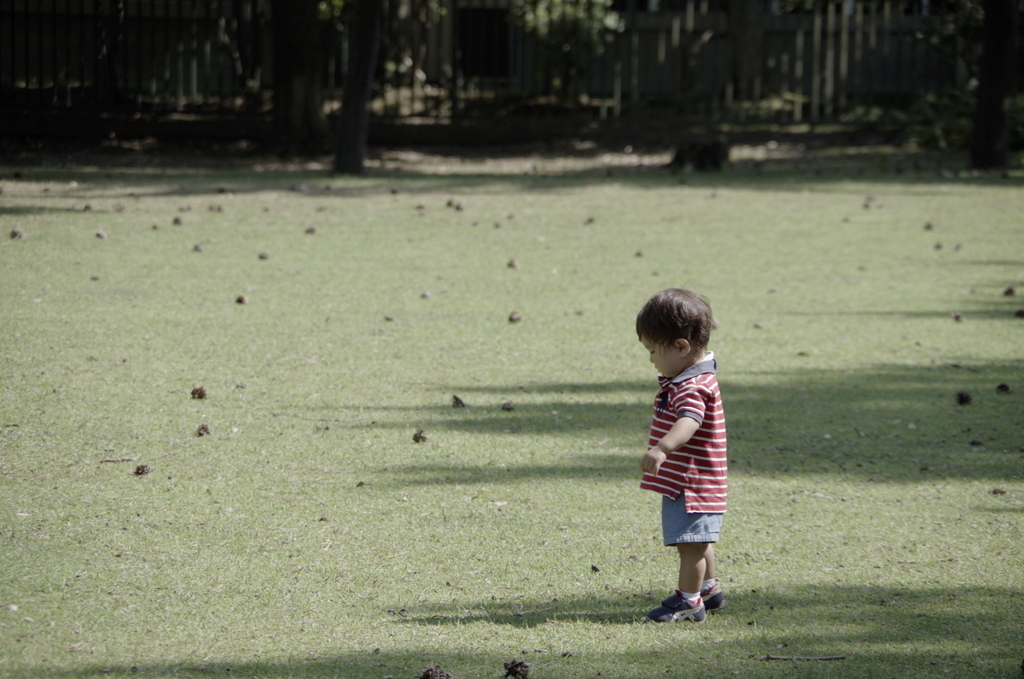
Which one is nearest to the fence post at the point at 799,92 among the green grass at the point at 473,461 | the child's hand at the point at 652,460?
the green grass at the point at 473,461

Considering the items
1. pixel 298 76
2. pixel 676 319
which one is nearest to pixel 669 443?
pixel 676 319

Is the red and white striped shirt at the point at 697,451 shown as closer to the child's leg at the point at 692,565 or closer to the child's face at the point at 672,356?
the child's face at the point at 672,356

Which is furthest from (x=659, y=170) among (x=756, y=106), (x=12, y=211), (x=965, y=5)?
(x=12, y=211)

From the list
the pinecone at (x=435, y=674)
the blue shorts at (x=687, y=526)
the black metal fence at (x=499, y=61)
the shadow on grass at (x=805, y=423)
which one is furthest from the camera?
the black metal fence at (x=499, y=61)

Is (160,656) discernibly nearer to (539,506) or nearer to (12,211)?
(539,506)

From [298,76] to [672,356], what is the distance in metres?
17.9

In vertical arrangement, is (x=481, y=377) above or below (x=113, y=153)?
below

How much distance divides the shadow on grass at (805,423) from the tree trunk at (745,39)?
67.4 ft

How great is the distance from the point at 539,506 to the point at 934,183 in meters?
14.9

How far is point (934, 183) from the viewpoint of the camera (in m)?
17.5

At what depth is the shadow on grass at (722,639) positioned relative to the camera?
3166 millimetres

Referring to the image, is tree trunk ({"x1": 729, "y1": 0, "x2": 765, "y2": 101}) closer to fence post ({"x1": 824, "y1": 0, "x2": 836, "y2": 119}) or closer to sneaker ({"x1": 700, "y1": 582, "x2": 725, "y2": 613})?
fence post ({"x1": 824, "y1": 0, "x2": 836, "y2": 119})

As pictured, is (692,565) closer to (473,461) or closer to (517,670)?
(517,670)

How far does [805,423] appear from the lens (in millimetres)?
5883
